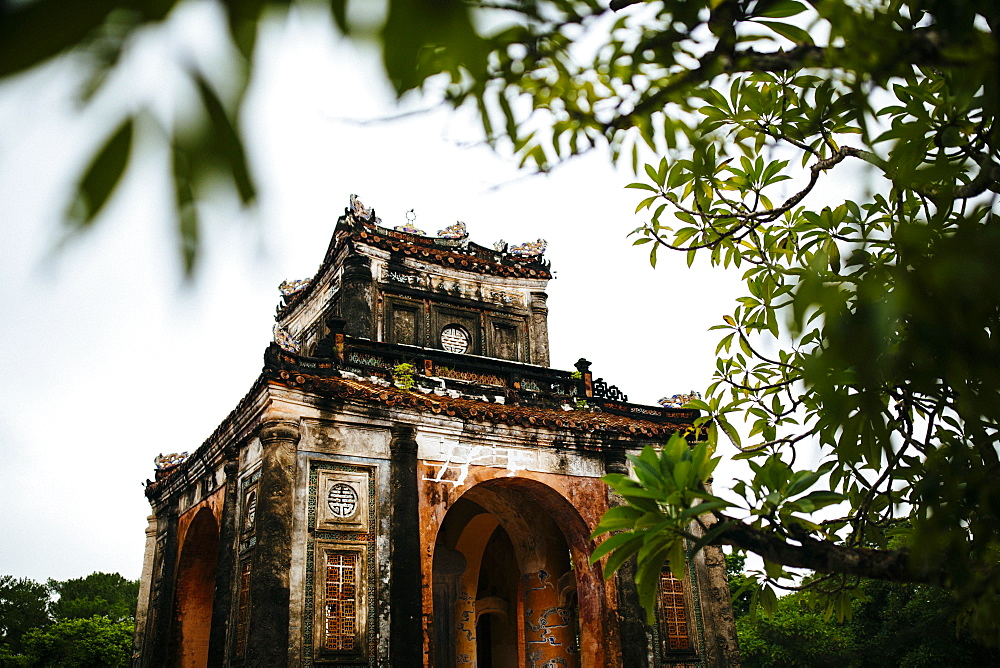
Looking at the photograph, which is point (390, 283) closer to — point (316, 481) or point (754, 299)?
point (316, 481)

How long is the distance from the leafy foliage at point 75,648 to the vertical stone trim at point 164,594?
26.5 feet

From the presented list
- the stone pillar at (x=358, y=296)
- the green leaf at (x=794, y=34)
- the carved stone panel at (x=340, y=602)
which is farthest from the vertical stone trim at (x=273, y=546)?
the green leaf at (x=794, y=34)

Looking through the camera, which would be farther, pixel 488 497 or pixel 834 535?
pixel 488 497

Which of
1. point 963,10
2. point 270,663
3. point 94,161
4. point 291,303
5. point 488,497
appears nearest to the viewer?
point 94,161

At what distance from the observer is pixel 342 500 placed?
1098cm

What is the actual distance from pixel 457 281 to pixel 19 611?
32.0 metres

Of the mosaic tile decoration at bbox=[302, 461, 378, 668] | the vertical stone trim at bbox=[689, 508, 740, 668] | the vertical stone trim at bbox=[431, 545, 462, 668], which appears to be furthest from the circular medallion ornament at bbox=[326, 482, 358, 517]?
the vertical stone trim at bbox=[689, 508, 740, 668]

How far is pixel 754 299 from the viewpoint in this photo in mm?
4414

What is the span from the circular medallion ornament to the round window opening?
5117 mm

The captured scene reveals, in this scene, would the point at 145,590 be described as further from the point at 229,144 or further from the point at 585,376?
the point at 229,144

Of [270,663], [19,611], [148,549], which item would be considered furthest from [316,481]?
[19,611]

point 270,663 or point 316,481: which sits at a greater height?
point 316,481

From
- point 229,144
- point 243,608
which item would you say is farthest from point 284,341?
point 229,144

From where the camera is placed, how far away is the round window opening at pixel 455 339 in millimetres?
15766
